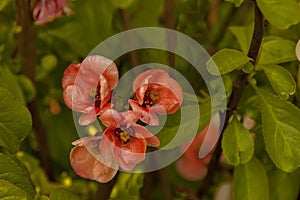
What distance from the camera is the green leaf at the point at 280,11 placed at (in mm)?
494

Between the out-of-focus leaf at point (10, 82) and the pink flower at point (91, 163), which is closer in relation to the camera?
the pink flower at point (91, 163)

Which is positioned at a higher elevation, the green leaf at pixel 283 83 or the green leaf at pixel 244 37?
the green leaf at pixel 283 83

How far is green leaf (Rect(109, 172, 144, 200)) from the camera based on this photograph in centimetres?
66

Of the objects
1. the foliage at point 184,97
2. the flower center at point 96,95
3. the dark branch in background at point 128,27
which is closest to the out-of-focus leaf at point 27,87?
the foliage at point 184,97

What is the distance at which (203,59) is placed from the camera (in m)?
0.59

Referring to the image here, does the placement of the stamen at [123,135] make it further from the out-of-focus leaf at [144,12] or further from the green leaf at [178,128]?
the out-of-focus leaf at [144,12]

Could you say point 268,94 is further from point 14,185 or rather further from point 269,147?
point 14,185

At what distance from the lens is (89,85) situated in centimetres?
49

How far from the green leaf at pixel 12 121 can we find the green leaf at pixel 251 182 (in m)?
0.18

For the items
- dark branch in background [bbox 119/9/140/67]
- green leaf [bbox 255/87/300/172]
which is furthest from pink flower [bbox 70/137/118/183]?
dark branch in background [bbox 119/9/140/67]

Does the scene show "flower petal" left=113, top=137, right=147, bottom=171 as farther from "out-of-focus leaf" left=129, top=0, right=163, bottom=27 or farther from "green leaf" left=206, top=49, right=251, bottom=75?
"out-of-focus leaf" left=129, top=0, right=163, bottom=27

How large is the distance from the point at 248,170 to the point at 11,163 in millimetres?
194

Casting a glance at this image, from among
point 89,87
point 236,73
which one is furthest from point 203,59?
point 89,87

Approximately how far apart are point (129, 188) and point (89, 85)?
7.7 inches
